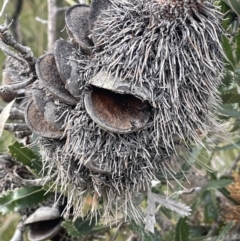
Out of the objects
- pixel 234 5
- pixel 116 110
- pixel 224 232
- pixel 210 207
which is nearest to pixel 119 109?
pixel 116 110

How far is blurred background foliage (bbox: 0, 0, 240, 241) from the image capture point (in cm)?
112

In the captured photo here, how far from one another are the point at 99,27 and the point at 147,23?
85 millimetres

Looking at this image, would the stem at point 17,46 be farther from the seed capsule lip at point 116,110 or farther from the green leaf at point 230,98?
the green leaf at point 230,98

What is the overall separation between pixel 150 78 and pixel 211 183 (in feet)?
1.85

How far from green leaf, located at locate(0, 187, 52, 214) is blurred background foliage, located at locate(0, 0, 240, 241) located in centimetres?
10

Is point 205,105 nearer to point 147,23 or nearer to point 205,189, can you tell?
point 147,23

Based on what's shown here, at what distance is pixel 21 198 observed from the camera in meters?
1.17

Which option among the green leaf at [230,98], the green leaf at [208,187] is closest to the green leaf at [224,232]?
the green leaf at [208,187]

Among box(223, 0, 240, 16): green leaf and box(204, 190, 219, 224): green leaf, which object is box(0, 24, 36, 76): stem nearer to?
box(223, 0, 240, 16): green leaf

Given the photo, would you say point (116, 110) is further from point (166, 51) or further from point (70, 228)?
point (70, 228)

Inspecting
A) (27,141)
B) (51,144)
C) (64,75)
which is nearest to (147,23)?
(64,75)

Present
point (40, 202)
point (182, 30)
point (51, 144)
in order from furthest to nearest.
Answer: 1. point (40, 202)
2. point (51, 144)
3. point (182, 30)

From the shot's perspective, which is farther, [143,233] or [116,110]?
[143,233]

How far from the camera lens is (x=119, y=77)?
820mm
